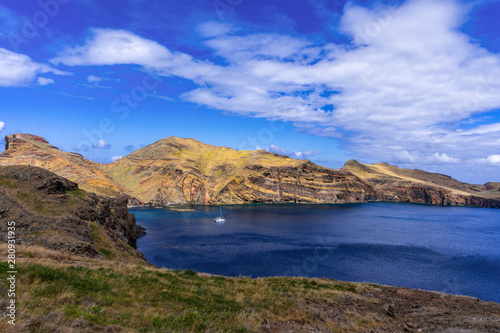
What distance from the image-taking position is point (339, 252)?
225ft

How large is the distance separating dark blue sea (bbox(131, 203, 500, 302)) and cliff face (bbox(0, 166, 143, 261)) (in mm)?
18522

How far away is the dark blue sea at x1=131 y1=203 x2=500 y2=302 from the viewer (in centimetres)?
5122

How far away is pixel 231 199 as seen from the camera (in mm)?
188000

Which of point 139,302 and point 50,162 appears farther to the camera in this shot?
point 50,162

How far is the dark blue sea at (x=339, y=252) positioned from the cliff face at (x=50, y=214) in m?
18.5

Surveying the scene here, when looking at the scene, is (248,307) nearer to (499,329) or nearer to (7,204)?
(499,329)

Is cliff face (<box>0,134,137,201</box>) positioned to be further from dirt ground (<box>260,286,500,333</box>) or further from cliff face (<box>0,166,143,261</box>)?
dirt ground (<box>260,286,500,333</box>)

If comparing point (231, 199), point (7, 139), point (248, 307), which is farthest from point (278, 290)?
point (7, 139)

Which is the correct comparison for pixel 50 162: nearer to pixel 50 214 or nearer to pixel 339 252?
pixel 50 214

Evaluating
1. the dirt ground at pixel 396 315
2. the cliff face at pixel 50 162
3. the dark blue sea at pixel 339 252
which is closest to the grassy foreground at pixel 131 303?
the dirt ground at pixel 396 315

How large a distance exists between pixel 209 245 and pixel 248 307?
58593 millimetres

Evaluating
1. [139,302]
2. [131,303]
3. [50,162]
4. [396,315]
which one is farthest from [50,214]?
[50,162]

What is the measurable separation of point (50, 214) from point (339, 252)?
61.5 metres

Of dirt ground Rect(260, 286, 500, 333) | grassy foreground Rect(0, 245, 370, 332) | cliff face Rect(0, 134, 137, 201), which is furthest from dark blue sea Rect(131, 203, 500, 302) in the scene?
cliff face Rect(0, 134, 137, 201)
